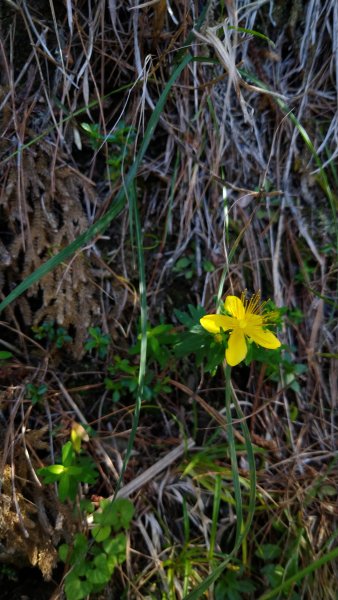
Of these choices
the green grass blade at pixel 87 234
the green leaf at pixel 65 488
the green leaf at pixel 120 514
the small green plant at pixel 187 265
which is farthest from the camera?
the small green plant at pixel 187 265

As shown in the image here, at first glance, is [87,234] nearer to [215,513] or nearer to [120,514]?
[120,514]

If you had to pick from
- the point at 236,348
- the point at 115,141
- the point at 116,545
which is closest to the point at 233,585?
the point at 116,545

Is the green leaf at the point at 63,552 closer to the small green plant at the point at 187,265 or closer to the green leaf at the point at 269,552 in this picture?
the green leaf at the point at 269,552

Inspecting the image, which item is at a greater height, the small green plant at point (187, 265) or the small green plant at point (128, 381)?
the small green plant at point (187, 265)

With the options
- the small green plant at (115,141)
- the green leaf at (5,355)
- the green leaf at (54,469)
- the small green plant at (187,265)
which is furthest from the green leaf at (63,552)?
the small green plant at (115,141)

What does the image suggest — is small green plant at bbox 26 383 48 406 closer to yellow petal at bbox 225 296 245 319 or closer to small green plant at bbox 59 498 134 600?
small green plant at bbox 59 498 134 600

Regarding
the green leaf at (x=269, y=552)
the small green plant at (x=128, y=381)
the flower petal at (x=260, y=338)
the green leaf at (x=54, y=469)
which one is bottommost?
the green leaf at (x=269, y=552)

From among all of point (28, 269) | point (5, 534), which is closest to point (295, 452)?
point (5, 534)
